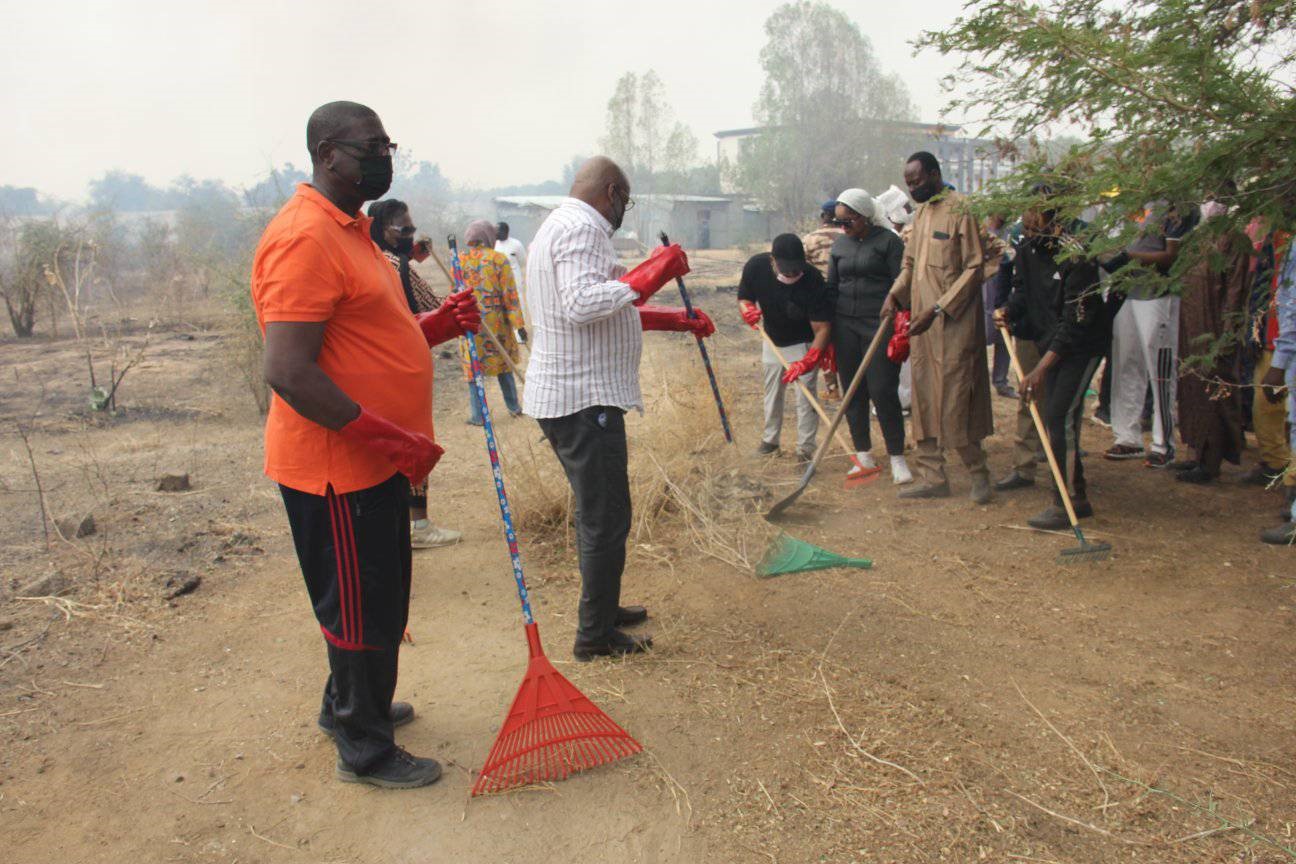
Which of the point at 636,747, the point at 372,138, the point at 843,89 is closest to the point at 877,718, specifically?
the point at 636,747

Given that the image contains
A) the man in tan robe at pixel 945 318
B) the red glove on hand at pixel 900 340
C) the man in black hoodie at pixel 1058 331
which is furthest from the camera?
the red glove on hand at pixel 900 340

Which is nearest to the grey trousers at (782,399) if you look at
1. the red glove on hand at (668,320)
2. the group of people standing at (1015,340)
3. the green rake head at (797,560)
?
the group of people standing at (1015,340)

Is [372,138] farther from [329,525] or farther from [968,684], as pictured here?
[968,684]

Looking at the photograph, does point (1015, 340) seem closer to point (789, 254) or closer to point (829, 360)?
point (829, 360)

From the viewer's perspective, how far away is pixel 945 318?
17.7 feet

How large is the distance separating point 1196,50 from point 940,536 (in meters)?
3.05

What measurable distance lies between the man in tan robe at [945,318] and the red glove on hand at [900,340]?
6 cm

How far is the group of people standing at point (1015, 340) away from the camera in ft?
16.2

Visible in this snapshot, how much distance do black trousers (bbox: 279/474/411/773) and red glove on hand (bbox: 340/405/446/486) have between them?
17 cm

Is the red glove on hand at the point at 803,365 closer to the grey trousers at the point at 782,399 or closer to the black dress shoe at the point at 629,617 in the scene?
the grey trousers at the point at 782,399

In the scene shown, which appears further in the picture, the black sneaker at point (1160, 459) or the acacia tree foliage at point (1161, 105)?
the black sneaker at point (1160, 459)

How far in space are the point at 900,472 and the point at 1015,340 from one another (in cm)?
137

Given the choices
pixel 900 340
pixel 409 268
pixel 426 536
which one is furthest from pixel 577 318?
pixel 900 340

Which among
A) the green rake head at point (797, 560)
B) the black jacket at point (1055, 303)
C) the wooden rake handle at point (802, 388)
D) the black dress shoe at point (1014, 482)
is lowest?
the green rake head at point (797, 560)
